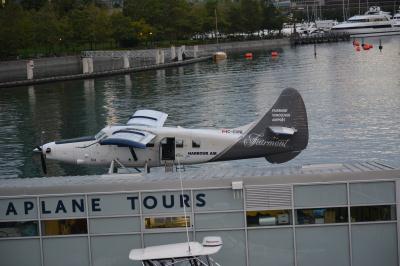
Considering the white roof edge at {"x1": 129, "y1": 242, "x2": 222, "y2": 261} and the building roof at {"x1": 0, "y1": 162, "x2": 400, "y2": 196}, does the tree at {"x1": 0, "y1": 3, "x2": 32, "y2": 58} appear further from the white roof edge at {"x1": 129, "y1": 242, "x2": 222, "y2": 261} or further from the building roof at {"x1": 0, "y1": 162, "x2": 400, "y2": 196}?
the white roof edge at {"x1": 129, "y1": 242, "x2": 222, "y2": 261}

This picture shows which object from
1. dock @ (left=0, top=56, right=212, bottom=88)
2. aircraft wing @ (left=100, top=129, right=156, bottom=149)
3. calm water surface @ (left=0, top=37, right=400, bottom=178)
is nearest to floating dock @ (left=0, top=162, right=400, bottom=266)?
aircraft wing @ (left=100, top=129, right=156, bottom=149)

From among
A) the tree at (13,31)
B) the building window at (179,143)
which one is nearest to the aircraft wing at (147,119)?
the building window at (179,143)

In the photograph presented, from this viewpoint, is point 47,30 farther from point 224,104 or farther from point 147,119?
point 147,119

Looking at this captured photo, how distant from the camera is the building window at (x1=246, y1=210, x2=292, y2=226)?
59.0 ft

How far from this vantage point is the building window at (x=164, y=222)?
59.6ft

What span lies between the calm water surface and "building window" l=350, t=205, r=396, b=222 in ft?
58.3

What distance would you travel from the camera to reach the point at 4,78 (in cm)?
10350

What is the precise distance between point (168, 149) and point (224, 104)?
34412 mm

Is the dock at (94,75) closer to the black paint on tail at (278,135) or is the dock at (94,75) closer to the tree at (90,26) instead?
the tree at (90,26)

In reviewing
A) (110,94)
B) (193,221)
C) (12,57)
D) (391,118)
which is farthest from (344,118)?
(12,57)

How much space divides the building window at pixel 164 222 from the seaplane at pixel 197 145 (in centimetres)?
1309

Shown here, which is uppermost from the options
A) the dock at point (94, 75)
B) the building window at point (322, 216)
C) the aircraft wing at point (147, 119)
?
the aircraft wing at point (147, 119)

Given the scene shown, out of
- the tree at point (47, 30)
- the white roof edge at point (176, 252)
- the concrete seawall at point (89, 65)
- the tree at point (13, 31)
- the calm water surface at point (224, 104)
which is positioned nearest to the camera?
the white roof edge at point (176, 252)

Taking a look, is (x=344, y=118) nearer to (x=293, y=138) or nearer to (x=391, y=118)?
(x=391, y=118)
